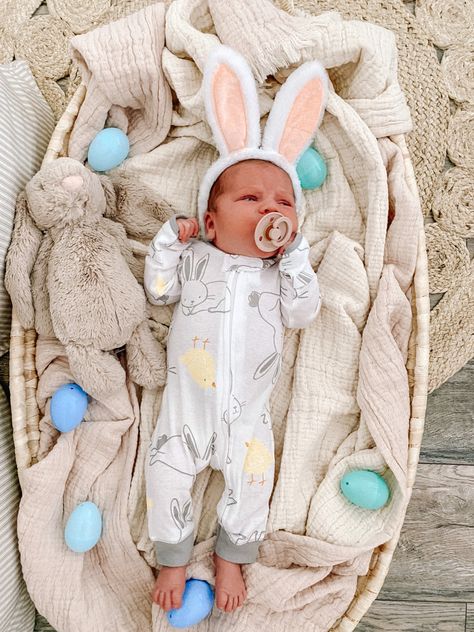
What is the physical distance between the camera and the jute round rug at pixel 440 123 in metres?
1.46

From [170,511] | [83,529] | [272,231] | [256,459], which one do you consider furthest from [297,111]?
[83,529]

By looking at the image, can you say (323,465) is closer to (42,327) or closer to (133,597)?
(133,597)

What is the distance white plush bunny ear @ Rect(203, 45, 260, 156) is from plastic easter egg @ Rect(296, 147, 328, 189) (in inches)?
5.1

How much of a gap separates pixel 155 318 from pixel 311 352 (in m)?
0.32

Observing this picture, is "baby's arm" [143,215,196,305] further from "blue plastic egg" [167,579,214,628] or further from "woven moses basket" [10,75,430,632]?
"blue plastic egg" [167,579,214,628]

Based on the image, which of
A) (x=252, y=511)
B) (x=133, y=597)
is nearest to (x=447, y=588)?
(x=252, y=511)

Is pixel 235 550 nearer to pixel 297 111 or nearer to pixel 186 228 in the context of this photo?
pixel 186 228

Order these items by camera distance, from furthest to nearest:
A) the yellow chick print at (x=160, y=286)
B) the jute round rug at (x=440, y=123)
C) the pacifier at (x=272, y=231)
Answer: the jute round rug at (x=440, y=123) → the yellow chick print at (x=160, y=286) → the pacifier at (x=272, y=231)

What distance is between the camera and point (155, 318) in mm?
1313

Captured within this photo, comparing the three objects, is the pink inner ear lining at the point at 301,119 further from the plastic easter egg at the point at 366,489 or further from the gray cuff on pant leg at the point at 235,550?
the gray cuff on pant leg at the point at 235,550

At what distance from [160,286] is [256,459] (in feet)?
1.22

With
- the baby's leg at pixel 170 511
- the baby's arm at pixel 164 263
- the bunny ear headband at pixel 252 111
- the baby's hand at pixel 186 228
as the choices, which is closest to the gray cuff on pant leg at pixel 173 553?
the baby's leg at pixel 170 511

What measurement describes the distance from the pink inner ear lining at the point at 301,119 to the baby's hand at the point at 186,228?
216mm

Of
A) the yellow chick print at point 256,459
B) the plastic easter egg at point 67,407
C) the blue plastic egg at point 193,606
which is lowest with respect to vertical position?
the blue plastic egg at point 193,606
